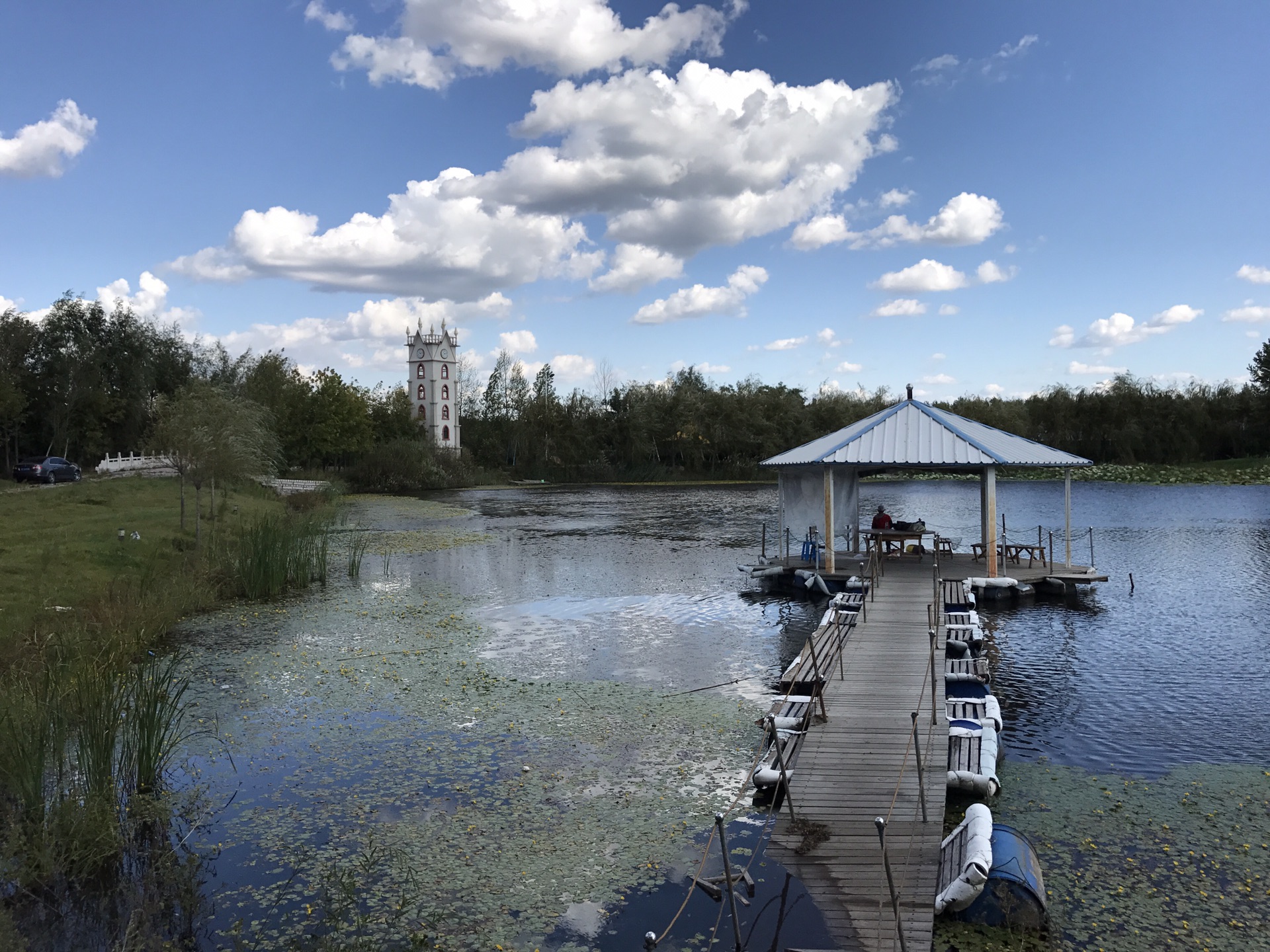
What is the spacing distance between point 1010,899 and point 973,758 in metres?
2.76

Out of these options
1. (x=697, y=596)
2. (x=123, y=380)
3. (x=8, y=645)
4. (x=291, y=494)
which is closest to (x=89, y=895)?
(x=8, y=645)

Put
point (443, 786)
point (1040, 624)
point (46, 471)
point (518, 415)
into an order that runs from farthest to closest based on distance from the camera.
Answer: point (518, 415) < point (46, 471) < point (1040, 624) < point (443, 786)

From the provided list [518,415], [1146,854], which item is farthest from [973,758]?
[518,415]

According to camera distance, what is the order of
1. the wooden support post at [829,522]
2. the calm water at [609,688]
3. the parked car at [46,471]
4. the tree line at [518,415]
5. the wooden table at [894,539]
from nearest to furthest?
the calm water at [609,688]
the wooden support post at [829,522]
the wooden table at [894,539]
the parked car at [46,471]
the tree line at [518,415]

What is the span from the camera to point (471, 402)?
10500 cm

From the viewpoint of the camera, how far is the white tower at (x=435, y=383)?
98.7 metres

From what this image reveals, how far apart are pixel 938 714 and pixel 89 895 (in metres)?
8.63

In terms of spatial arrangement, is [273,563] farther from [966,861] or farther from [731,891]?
[966,861]

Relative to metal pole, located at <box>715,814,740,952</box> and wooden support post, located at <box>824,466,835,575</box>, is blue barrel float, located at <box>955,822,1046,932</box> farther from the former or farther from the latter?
wooden support post, located at <box>824,466,835,575</box>

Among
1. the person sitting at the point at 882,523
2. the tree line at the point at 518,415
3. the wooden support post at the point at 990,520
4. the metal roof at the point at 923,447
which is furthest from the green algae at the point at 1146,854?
the tree line at the point at 518,415

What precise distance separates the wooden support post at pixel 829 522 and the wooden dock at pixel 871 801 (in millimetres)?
8663

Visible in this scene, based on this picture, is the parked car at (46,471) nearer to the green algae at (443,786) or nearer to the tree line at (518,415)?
the tree line at (518,415)

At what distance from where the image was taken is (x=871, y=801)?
28.7 feet

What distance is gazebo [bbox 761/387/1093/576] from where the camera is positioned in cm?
2122
